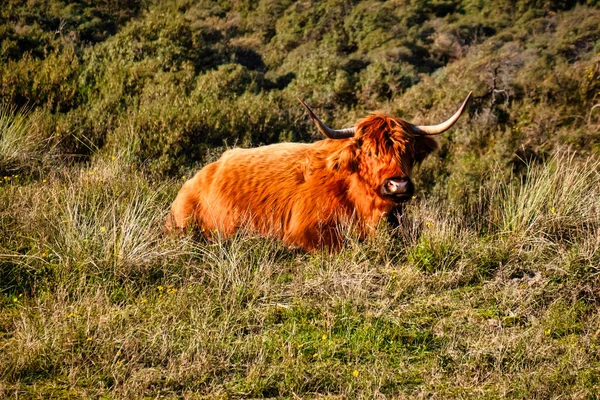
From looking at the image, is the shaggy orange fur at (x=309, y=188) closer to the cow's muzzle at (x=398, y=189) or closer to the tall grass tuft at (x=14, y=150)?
the cow's muzzle at (x=398, y=189)

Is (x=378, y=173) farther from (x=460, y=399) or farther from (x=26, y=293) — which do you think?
(x=26, y=293)

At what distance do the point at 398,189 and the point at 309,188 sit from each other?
87 cm

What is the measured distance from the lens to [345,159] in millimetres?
4918

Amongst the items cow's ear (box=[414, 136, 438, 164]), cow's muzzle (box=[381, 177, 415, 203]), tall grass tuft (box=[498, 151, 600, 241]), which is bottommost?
tall grass tuft (box=[498, 151, 600, 241])

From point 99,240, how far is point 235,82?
8.72 metres

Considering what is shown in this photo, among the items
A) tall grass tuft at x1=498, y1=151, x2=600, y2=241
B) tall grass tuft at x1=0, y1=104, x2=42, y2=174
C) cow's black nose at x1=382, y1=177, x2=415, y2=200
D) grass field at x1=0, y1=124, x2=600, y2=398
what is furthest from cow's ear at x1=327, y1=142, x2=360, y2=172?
tall grass tuft at x1=0, y1=104, x2=42, y2=174

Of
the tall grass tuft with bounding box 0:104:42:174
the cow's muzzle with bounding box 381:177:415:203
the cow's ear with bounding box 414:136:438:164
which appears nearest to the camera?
the cow's muzzle with bounding box 381:177:415:203

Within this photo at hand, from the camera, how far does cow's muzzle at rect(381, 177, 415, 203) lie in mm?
4449

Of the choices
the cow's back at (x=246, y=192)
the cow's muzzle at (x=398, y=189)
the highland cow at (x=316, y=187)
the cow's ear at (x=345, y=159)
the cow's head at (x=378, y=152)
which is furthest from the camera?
the cow's back at (x=246, y=192)

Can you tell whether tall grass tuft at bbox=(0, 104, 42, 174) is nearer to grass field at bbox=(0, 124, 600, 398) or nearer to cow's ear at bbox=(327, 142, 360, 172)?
grass field at bbox=(0, 124, 600, 398)

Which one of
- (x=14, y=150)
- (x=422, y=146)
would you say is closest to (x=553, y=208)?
(x=422, y=146)

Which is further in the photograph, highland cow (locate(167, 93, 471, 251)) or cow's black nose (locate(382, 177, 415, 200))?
highland cow (locate(167, 93, 471, 251))

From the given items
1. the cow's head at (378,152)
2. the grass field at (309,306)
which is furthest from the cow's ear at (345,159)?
the grass field at (309,306)

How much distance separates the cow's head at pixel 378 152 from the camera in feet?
15.3
